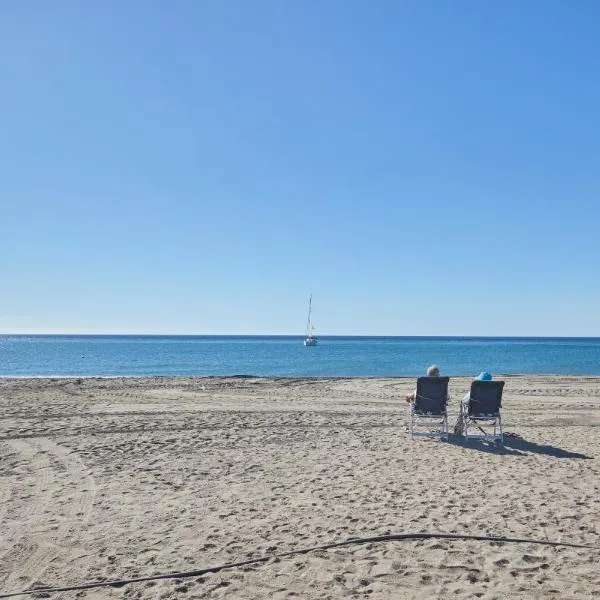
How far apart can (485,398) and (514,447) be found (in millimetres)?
1056

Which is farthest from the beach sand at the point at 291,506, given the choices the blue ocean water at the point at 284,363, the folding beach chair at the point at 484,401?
the blue ocean water at the point at 284,363

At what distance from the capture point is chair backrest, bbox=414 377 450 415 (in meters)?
10.3

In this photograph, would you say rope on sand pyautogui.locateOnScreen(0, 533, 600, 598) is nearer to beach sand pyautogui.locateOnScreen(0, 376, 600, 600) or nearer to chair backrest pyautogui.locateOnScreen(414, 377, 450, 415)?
beach sand pyautogui.locateOnScreen(0, 376, 600, 600)

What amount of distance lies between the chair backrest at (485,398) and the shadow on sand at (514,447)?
1.73 feet

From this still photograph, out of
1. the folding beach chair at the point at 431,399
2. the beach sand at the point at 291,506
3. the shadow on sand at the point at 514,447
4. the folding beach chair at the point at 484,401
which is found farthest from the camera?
the folding beach chair at the point at 431,399

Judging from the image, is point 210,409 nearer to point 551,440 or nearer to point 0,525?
point 551,440

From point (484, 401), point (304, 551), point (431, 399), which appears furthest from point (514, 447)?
point (304, 551)

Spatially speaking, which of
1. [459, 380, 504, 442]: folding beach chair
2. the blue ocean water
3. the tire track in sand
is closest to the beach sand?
the tire track in sand

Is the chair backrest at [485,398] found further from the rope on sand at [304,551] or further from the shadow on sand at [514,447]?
the rope on sand at [304,551]

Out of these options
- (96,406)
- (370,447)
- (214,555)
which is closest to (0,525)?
(214,555)

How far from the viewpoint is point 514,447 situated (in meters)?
9.38

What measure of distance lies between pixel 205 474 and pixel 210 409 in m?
7.09

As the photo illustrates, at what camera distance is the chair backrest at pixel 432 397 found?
10.3 m

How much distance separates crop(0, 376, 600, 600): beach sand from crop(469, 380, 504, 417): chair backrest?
0.66m
